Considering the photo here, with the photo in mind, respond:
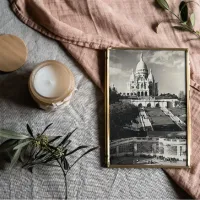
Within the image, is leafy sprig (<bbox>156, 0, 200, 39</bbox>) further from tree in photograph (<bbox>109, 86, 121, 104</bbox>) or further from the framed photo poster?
tree in photograph (<bbox>109, 86, 121, 104</bbox>)

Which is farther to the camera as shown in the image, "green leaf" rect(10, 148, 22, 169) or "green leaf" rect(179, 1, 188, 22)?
"green leaf" rect(179, 1, 188, 22)

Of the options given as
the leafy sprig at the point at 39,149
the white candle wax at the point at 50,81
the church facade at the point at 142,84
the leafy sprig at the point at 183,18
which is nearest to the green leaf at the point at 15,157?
the leafy sprig at the point at 39,149

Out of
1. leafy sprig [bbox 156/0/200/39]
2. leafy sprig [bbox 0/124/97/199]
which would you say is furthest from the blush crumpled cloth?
leafy sprig [bbox 0/124/97/199]

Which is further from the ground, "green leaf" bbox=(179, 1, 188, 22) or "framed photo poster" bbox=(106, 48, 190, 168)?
"green leaf" bbox=(179, 1, 188, 22)

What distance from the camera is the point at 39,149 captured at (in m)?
0.69

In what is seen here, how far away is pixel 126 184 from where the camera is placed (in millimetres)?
701

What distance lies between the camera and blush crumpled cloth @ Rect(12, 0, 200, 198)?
726 millimetres

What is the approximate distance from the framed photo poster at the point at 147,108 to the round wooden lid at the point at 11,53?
0.17m

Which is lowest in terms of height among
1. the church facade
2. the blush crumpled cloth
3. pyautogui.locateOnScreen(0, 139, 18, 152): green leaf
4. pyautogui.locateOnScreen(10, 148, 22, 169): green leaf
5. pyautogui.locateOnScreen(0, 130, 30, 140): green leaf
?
pyautogui.locateOnScreen(10, 148, 22, 169): green leaf

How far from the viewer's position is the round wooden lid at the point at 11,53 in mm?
708

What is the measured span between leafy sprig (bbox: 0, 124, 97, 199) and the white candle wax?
64mm

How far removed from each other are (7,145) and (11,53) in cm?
18

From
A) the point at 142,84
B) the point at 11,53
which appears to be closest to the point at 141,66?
the point at 142,84

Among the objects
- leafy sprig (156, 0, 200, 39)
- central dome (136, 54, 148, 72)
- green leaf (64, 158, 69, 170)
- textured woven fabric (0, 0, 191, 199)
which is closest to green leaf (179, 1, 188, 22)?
leafy sprig (156, 0, 200, 39)
